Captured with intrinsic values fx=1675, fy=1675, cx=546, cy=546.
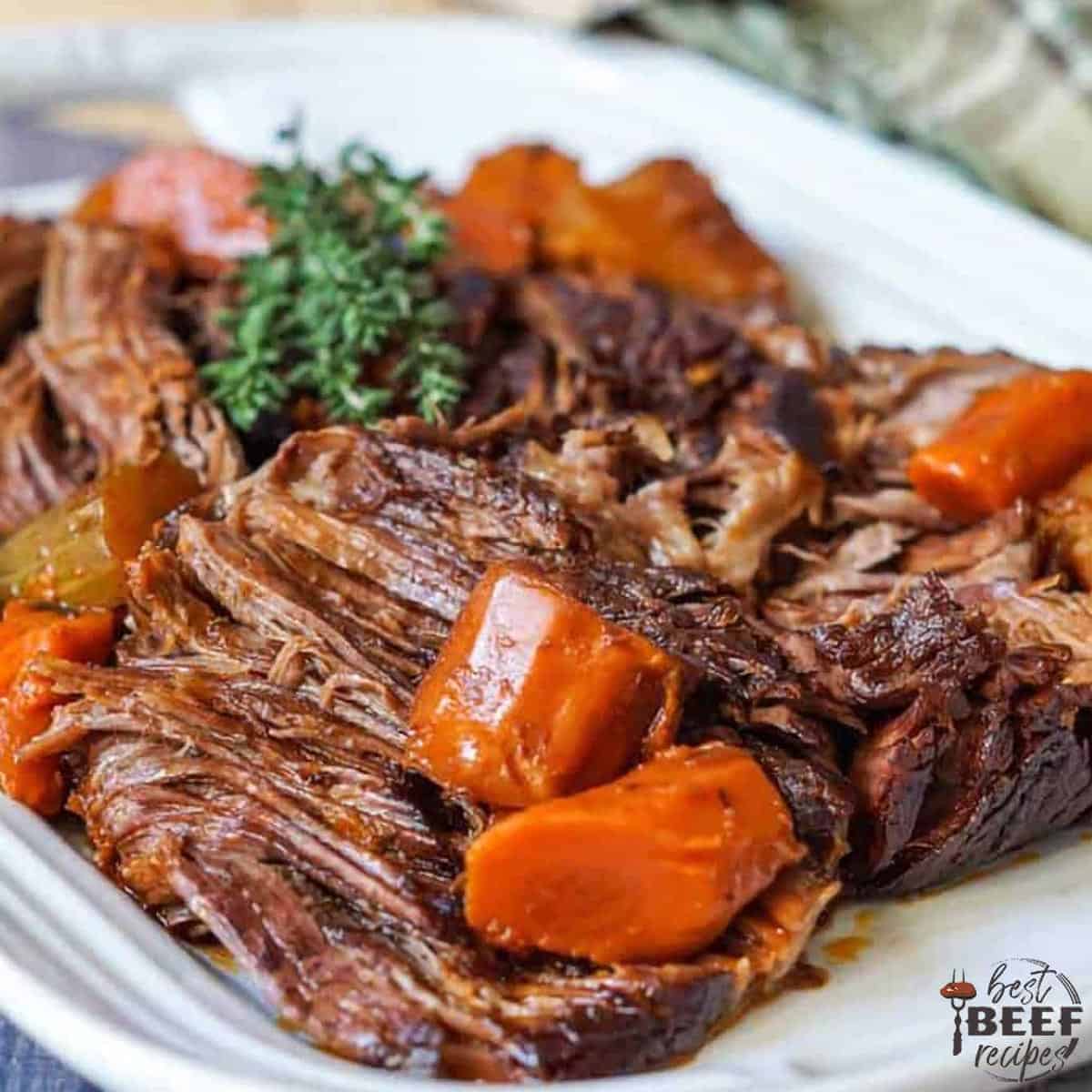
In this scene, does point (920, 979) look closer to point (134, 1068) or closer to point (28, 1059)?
point (134, 1068)

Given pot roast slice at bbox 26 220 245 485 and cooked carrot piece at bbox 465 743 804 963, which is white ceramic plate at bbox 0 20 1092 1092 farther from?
pot roast slice at bbox 26 220 245 485

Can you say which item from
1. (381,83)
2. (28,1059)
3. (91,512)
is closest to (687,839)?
(28,1059)

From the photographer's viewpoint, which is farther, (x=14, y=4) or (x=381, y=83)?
(x=14, y=4)

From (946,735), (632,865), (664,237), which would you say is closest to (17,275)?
(664,237)

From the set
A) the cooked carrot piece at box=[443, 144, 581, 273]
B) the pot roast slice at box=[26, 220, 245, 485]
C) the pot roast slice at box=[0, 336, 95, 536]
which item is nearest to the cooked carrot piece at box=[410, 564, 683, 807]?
the pot roast slice at box=[26, 220, 245, 485]

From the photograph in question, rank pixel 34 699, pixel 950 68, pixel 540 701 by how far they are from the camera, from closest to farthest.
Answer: pixel 540 701 < pixel 34 699 < pixel 950 68

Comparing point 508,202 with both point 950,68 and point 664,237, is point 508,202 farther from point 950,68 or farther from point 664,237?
point 950,68

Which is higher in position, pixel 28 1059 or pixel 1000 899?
pixel 1000 899
